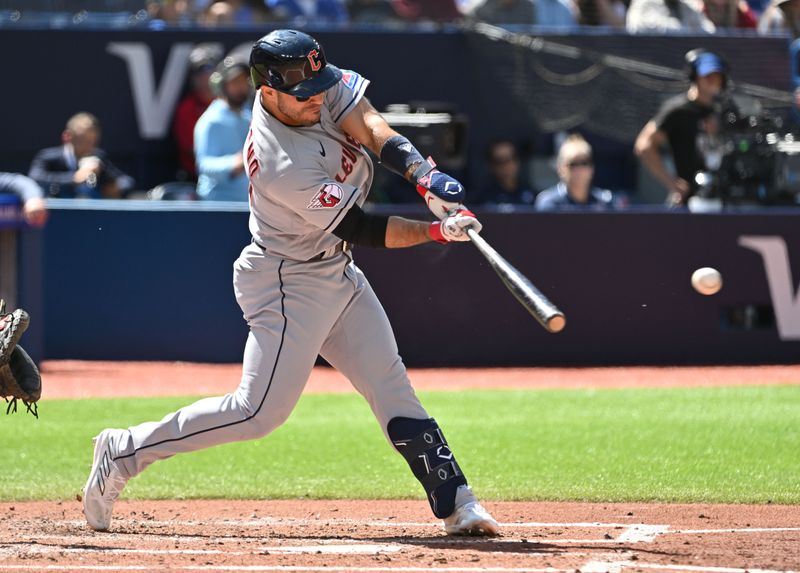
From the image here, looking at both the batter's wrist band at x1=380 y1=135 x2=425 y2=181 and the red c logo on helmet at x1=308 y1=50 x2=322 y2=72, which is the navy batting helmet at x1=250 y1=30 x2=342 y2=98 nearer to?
the red c logo on helmet at x1=308 y1=50 x2=322 y2=72

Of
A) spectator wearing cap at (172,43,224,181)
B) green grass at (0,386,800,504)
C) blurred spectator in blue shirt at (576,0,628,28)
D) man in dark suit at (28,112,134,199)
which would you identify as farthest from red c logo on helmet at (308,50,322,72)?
blurred spectator in blue shirt at (576,0,628,28)

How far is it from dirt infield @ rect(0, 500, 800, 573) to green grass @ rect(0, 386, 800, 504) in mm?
350

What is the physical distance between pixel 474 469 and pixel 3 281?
4889 millimetres

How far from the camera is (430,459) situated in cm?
544

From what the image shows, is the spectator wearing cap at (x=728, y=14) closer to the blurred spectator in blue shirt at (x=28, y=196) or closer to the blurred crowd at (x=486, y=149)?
the blurred crowd at (x=486, y=149)

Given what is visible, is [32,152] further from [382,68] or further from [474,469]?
[474,469]

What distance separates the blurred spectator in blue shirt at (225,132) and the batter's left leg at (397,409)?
6.04 meters

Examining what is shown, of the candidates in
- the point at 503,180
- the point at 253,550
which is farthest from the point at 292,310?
the point at 503,180

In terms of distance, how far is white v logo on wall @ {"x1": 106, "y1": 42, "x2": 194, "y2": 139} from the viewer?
1271 cm

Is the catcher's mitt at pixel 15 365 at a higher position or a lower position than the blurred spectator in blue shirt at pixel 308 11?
higher

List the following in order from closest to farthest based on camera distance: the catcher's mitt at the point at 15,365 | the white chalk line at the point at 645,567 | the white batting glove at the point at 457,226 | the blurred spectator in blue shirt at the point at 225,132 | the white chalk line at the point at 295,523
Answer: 1. the white chalk line at the point at 645,567
2. the white batting glove at the point at 457,226
3. the catcher's mitt at the point at 15,365
4. the white chalk line at the point at 295,523
5. the blurred spectator in blue shirt at the point at 225,132

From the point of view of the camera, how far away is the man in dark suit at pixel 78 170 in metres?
11.6

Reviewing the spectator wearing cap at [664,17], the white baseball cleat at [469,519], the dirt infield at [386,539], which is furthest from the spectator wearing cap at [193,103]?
the white baseball cleat at [469,519]

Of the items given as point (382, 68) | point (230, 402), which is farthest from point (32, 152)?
point (230, 402)
